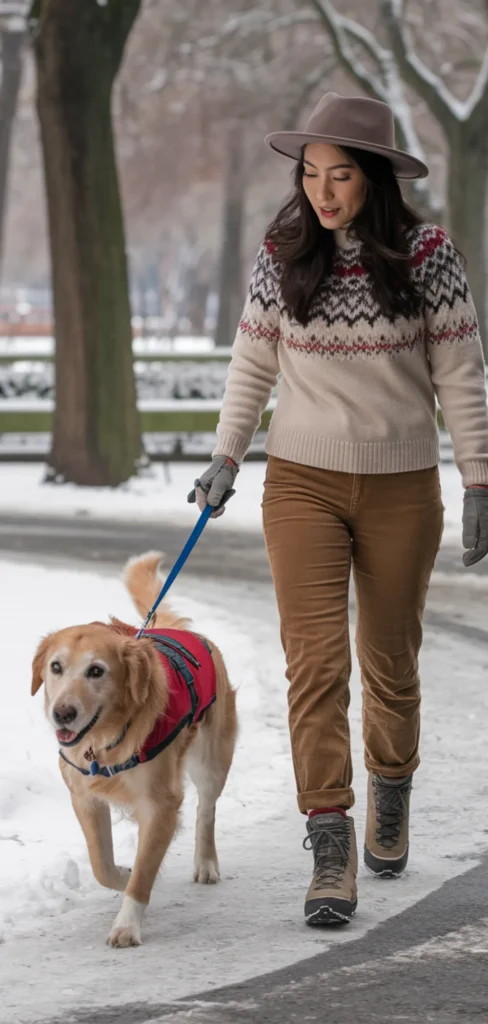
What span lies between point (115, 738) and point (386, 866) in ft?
3.51

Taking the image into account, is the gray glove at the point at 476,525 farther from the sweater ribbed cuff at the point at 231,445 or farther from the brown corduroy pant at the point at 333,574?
the sweater ribbed cuff at the point at 231,445

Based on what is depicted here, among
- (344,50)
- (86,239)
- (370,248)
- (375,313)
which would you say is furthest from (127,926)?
(344,50)

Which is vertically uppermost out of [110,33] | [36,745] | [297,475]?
[110,33]

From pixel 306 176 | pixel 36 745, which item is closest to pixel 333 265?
pixel 306 176

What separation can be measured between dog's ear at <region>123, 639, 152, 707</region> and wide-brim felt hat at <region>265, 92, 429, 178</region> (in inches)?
55.8

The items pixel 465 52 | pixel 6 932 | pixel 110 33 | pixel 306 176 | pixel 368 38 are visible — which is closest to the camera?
pixel 6 932

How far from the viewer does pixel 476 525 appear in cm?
494

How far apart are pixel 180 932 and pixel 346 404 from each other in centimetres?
145

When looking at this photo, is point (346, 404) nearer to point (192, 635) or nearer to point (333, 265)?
point (333, 265)

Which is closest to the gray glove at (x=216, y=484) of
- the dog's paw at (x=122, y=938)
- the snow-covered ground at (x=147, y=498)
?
the dog's paw at (x=122, y=938)

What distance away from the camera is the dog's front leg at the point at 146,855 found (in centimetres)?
466

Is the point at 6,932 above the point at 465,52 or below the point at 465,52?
below

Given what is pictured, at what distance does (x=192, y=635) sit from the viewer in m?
5.23

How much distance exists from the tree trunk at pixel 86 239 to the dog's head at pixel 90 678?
12383 millimetres
